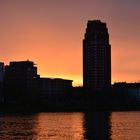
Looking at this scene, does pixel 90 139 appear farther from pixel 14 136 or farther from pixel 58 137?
pixel 14 136

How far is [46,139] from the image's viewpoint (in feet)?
285

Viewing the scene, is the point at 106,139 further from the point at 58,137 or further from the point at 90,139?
the point at 58,137

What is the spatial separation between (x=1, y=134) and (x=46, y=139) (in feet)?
37.4

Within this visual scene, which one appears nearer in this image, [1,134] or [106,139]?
[106,139]

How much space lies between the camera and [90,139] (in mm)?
86125

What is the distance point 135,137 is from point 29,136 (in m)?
16.9

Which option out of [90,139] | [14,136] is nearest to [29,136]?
[14,136]

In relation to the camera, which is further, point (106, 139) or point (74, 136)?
point (74, 136)

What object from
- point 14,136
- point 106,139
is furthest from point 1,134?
point 106,139

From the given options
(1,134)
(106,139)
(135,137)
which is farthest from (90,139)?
(1,134)

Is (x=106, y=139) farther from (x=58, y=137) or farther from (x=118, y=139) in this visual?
(x=58, y=137)

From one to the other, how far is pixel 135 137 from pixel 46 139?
14.7 metres

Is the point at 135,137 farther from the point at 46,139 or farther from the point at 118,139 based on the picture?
the point at 46,139

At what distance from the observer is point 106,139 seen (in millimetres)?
86938
